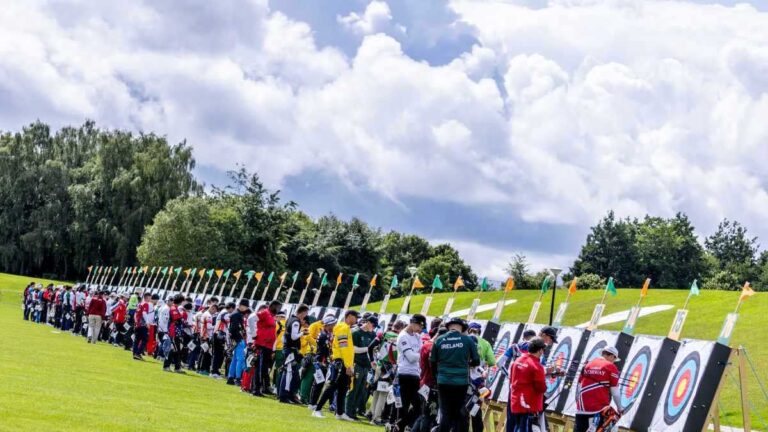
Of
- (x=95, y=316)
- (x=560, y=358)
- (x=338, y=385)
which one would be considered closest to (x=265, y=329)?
(x=338, y=385)

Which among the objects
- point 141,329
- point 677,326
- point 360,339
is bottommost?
point 141,329

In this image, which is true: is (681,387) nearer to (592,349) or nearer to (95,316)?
(592,349)

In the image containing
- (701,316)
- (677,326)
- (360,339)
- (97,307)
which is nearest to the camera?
(677,326)

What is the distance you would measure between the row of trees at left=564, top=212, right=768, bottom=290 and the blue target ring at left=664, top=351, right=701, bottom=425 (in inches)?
3849

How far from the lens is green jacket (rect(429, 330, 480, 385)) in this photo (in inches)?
554

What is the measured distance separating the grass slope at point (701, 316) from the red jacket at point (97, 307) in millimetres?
23751

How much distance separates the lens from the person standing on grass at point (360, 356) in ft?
67.5

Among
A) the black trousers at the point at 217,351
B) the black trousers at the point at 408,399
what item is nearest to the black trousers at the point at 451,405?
the black trousers at the point at 408,399

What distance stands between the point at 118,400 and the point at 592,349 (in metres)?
8.76

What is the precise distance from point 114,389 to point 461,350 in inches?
330

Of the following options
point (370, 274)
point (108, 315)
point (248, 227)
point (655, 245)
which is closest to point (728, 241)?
point (655, 245)

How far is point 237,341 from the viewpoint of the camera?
84.3 ft

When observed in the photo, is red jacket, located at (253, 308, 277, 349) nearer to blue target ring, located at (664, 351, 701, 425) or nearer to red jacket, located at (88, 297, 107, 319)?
blue target ring, located at (664, 351, 701, 425)

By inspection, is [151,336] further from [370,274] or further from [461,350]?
[370,274]
